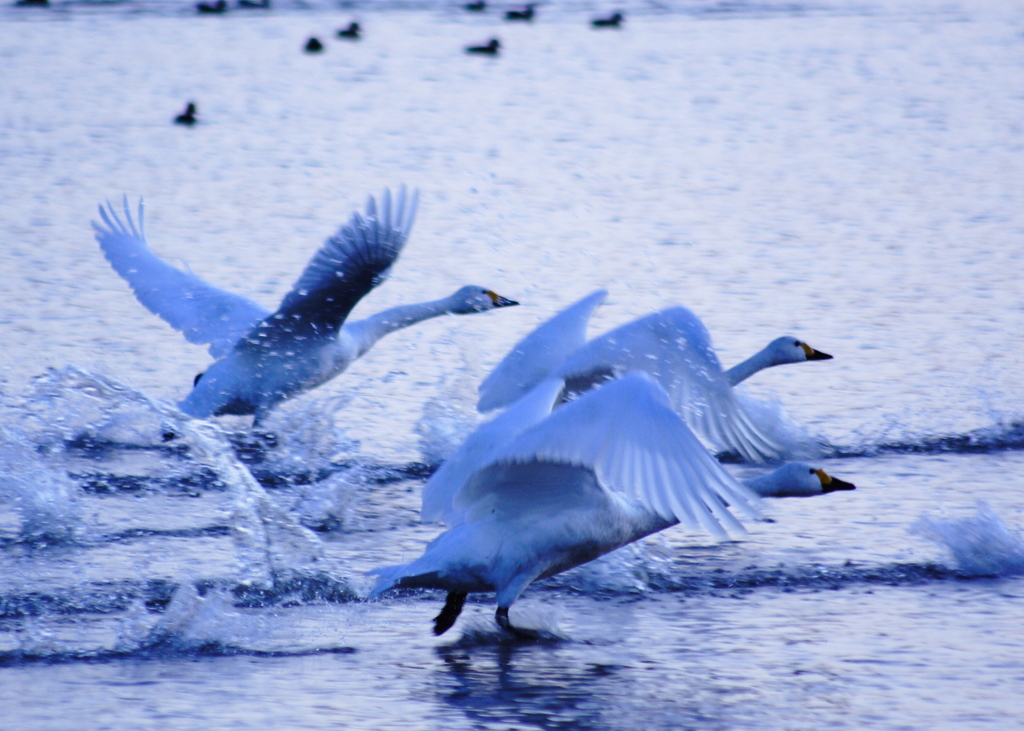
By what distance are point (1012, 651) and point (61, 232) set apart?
1063 cm

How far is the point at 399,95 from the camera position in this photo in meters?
25.5

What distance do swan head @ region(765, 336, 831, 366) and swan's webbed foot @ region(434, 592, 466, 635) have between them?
8.17ft

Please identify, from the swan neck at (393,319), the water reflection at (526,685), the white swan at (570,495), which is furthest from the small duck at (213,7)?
the water reflection at (526,685)

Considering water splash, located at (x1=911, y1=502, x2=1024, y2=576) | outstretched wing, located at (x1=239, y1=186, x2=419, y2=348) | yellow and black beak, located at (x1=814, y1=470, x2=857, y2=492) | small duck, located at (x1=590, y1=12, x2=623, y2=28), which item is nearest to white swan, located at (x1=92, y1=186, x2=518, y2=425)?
outstretched wing, located at (x1=239, y1=186, x2=419, y2=348)

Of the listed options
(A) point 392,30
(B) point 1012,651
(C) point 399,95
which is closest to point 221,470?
(B) point 1012,651

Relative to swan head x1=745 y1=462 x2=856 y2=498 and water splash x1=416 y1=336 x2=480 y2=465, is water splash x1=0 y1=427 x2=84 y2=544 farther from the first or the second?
swan head x1=745 y1=462 x2=856 y2=498

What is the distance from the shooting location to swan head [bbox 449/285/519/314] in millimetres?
9234

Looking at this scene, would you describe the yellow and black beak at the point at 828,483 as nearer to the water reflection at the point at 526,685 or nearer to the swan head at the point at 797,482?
the swan head at the point at 797,482

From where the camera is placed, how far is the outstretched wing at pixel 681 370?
21.7 feet

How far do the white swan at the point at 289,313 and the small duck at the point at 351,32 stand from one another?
2326cm

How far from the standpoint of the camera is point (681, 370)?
668 cm

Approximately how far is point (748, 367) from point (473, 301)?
227cm

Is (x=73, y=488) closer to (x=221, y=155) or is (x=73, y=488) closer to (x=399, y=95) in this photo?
(x=221, y=155)

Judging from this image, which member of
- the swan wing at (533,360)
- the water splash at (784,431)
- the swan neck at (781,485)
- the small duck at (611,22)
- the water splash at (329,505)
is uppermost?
the small duck at (611,22)
